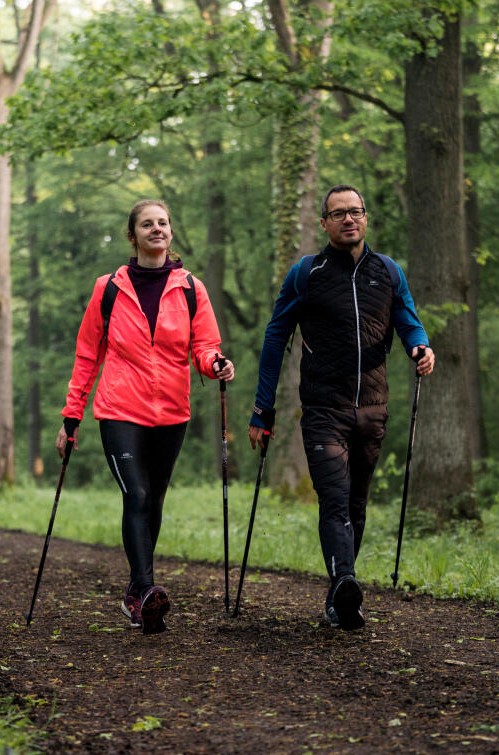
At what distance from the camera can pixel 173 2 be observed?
34406 mm

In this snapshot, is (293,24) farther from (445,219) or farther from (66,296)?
(66,296)

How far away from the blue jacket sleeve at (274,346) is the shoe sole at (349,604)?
45.6 inches

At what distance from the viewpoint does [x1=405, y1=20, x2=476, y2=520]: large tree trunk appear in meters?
10.9

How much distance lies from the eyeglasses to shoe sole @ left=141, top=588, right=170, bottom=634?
230 cm

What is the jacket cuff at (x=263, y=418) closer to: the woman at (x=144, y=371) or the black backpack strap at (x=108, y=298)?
the woman at (x=144, y=371)

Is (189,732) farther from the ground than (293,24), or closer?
closer

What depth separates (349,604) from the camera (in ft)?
18.9

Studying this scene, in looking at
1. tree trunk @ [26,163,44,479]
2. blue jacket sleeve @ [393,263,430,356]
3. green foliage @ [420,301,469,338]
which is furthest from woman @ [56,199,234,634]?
tree trunk @ [26,163,44,479]

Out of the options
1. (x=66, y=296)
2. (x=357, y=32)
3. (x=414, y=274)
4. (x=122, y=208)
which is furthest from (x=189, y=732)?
(x=66, y=296)

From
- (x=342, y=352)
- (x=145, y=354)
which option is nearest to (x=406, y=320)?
(x=342, y=352)

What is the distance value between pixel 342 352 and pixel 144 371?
3.71ft

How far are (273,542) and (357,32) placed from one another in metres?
5.29

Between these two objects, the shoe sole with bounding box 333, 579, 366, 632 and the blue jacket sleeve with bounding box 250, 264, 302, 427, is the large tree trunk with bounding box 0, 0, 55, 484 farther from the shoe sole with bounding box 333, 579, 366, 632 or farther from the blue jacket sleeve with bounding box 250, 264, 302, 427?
the shoe sole with bounding box 333, 579, 366, 632

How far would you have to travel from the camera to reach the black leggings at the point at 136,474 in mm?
6117
